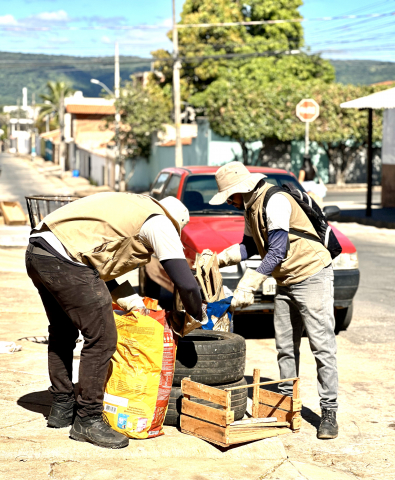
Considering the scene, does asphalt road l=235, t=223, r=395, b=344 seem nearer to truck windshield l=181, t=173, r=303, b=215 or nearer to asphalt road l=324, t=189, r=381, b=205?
truck windshield l=181, t=173, r=303, b=215

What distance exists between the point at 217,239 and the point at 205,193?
4.89 feet

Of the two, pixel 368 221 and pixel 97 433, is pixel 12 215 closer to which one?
pixel 368 221

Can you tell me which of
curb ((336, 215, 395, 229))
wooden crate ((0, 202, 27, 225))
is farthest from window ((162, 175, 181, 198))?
curb ((336, 215, 395, 229))

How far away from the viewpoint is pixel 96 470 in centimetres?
412

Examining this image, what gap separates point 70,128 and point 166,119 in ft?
102

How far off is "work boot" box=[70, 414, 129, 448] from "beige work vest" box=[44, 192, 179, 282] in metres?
0.93

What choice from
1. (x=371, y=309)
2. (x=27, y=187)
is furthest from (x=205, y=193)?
(x=27, y=187)

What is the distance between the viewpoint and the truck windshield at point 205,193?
8.81 metres

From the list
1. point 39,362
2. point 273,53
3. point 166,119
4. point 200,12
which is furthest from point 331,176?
point 39,362

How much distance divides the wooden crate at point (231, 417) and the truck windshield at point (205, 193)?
12.5ft

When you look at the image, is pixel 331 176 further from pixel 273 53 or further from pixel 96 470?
pixel 96 470

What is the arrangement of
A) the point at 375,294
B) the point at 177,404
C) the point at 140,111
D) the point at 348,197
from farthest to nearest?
the point at 140,111
the point at 348,197
the point at 375,294
the point at 177,404

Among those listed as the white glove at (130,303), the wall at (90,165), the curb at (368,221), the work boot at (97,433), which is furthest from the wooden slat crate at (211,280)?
the wall at (90,165)

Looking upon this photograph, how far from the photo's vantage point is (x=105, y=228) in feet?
14.0
